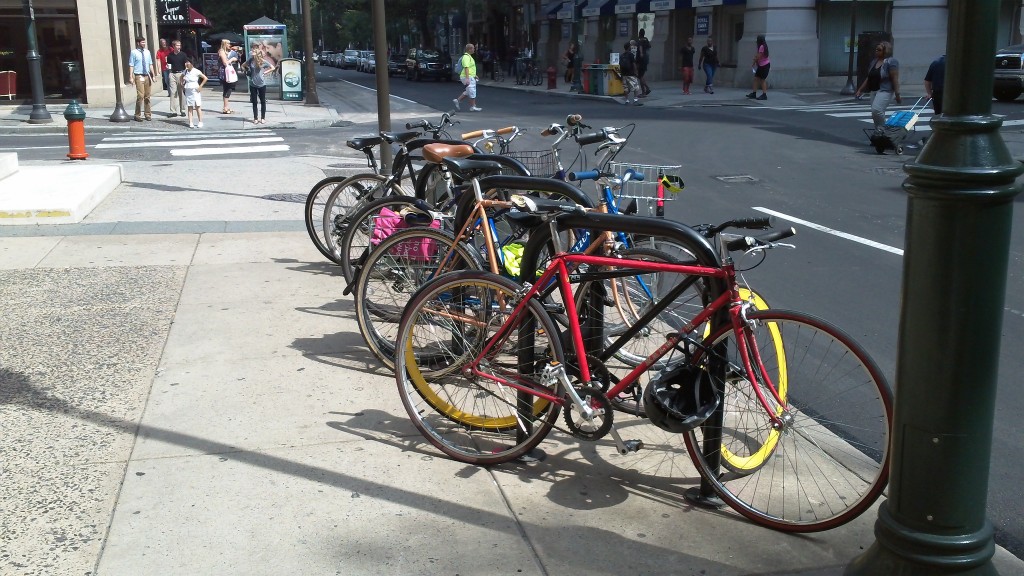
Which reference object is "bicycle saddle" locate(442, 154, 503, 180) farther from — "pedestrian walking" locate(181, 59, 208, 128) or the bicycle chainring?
"pedestrian walking" locate(181, 59, 208, 128)

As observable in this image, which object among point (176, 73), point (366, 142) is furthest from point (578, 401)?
point (176, 73)

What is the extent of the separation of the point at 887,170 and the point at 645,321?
12245 millimetres

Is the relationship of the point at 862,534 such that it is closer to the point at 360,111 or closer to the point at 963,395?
the point at 963,395

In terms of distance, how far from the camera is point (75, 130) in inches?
656

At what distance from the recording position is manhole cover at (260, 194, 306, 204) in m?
12.2

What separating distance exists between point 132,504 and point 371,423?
49.6 inches

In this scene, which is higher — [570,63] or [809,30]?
[809,30]

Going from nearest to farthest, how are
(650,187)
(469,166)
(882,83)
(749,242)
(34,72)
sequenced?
(749,242)
(469,166)
(650,187)
(882,83)
(34,72)

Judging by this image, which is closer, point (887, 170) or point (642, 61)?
point (887, 170)

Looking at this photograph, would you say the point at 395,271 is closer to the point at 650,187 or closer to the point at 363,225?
the point at 363,225

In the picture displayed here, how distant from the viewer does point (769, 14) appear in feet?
114

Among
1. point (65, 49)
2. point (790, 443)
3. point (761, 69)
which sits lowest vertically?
point (790, 443)

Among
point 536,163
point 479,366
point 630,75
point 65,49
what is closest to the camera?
point 479,366

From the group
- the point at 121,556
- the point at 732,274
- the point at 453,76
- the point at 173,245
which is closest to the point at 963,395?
the point at 732,274
